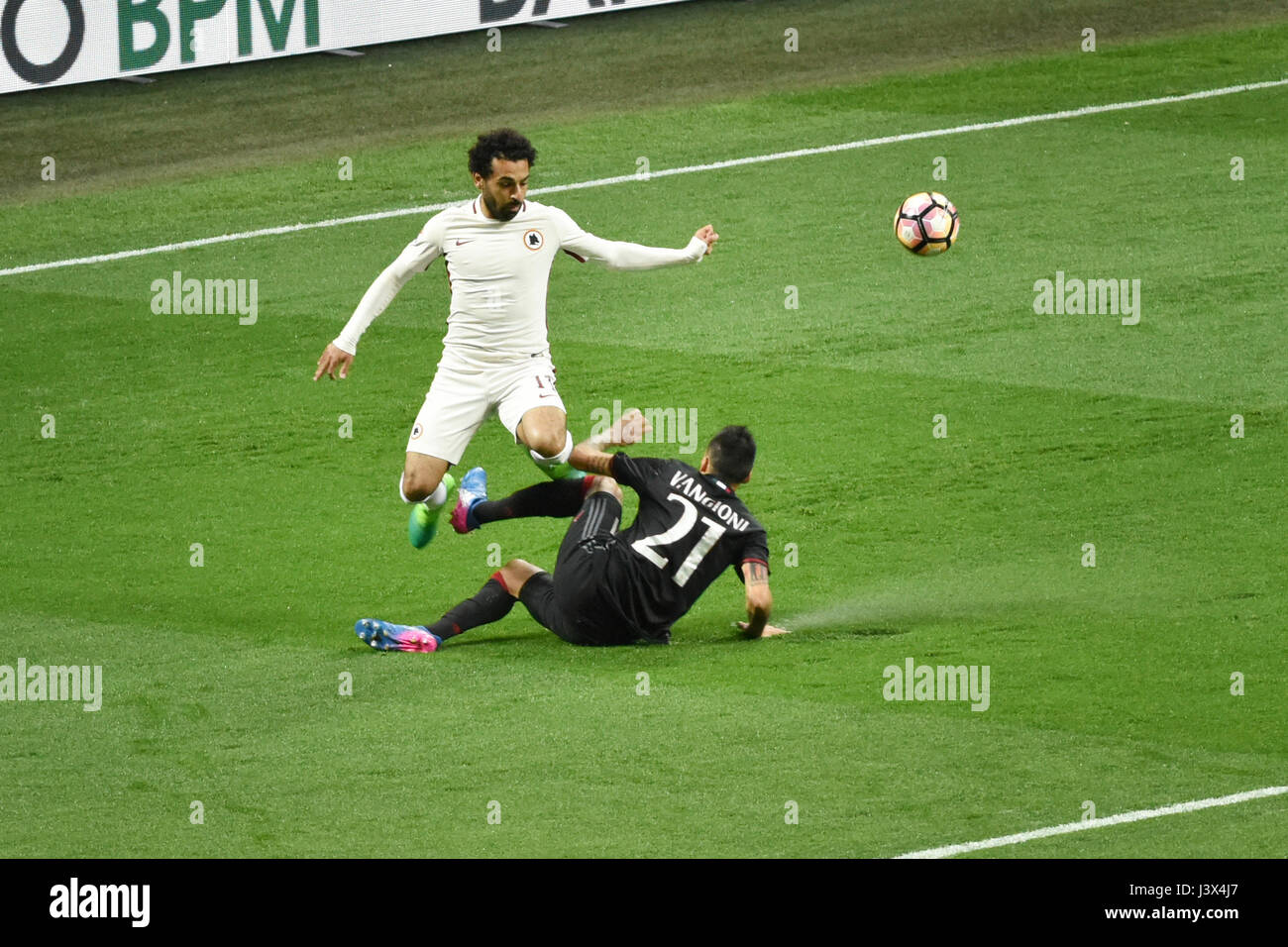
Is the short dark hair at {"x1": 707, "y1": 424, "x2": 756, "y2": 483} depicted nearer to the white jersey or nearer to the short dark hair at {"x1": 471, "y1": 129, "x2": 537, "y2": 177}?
the white jersey

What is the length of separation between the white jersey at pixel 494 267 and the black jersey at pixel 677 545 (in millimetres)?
1599

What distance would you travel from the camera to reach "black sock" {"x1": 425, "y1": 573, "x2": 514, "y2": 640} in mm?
11523

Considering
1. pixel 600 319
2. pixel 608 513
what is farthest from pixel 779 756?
pixel 600 319

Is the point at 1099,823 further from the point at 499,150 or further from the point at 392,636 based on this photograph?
the point at 499,150

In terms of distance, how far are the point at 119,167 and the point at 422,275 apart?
12.2 ft

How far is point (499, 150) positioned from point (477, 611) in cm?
241

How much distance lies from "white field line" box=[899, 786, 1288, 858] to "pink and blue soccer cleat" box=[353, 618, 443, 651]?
3.37 meters

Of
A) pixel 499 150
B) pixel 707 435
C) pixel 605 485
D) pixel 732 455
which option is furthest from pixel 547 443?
pixel 707 435

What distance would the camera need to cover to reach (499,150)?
11.8 metres

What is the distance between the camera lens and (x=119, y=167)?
20219 millimetres

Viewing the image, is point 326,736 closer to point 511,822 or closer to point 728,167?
point 511,822

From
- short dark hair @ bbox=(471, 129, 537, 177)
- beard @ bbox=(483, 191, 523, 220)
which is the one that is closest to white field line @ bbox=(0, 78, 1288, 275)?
beard @ bbox=(483, 191, 523, 220)

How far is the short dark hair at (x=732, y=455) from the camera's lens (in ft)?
36.6

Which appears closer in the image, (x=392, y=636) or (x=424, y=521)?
(x=392, y=636)
